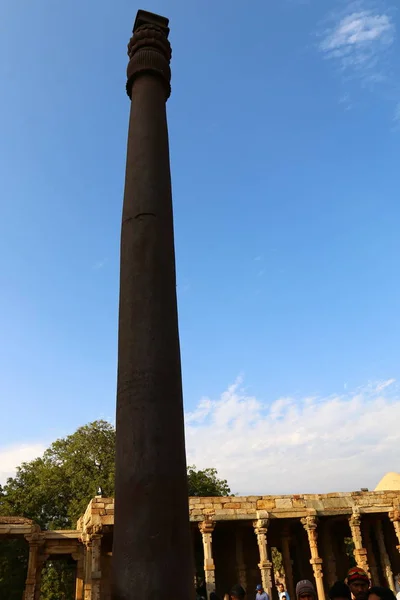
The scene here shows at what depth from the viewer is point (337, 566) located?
21109 millimetres

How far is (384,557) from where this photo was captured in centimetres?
2006

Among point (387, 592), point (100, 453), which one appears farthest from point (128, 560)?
point (100, 453)

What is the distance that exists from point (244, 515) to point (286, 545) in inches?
195

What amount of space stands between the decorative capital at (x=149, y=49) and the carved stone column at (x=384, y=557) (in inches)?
826

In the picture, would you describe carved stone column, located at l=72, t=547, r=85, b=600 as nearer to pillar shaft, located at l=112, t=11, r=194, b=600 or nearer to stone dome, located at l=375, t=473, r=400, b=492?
stone dome, located at l=375, t=473, r=400, b=492

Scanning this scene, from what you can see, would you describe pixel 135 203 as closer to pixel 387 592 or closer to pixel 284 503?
pixel 387 592

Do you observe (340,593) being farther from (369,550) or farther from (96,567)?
(369,550)

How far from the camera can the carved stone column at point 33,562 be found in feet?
59.3

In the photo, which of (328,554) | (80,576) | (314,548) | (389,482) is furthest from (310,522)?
(389,482)

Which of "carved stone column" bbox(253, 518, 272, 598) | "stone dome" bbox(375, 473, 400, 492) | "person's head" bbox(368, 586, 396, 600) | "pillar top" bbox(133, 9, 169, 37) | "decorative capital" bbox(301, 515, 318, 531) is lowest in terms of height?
"person's head" bbox(368, 586, 396, 600)

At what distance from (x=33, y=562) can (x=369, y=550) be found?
45.9 feet

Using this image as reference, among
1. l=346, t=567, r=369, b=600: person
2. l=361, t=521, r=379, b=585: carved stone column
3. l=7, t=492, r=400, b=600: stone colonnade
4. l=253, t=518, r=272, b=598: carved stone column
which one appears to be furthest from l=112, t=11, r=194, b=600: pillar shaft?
l=361, t=521, r=379, b=585: carved stone column

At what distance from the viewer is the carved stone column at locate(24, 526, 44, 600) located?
18062mm

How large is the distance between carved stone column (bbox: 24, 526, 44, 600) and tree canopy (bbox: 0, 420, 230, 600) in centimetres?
819
